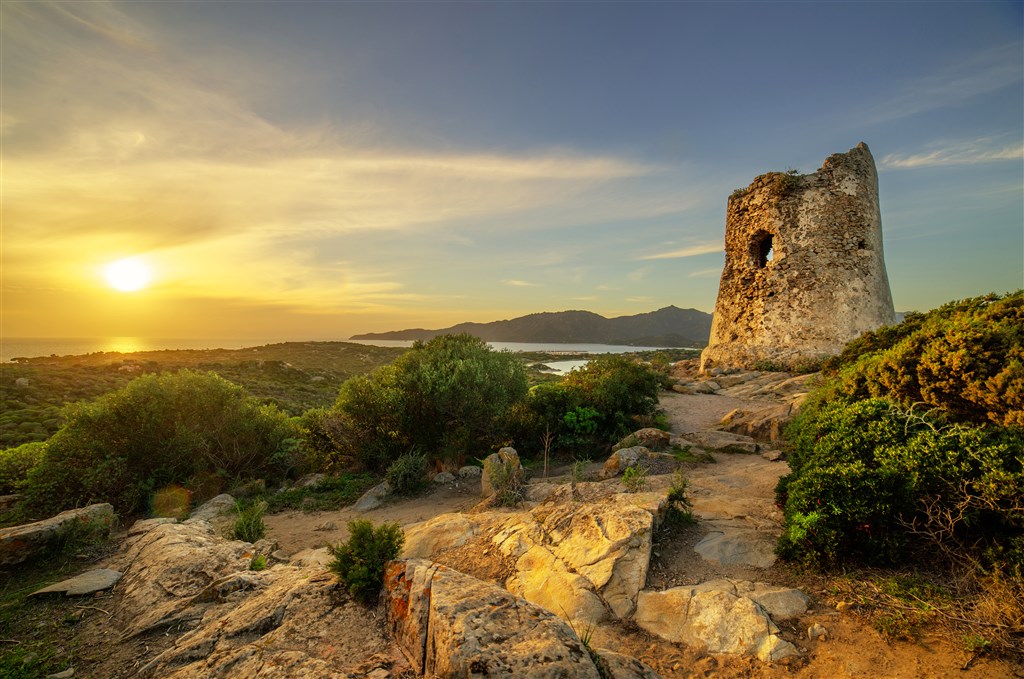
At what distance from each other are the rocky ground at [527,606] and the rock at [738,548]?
20mm

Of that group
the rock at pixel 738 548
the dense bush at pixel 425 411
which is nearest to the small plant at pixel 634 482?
the rock at pixel 738 548

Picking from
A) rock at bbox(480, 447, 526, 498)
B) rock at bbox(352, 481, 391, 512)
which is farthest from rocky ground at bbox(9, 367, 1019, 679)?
rock at bbox(352, 481, 391, 512)

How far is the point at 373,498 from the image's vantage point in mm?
8961

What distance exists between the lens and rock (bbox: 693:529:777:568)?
4.68 meters

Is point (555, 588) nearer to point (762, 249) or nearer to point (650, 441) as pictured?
point (650, 441)

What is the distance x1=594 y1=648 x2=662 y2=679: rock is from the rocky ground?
15 mm

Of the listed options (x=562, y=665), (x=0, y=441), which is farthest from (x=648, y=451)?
(x=0, y=441)

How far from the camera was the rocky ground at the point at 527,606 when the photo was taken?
2965 millimetres

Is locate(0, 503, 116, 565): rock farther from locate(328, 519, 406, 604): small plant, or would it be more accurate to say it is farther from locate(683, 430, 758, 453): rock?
locate(683, 430, 758, 453): rock

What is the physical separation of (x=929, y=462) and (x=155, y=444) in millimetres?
12815

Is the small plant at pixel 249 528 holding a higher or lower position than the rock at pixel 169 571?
lower

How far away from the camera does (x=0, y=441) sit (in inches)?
464

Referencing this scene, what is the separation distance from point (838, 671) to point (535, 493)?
4.75 meters

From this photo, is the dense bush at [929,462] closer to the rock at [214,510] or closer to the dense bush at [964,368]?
the dense bush at [964,368]
